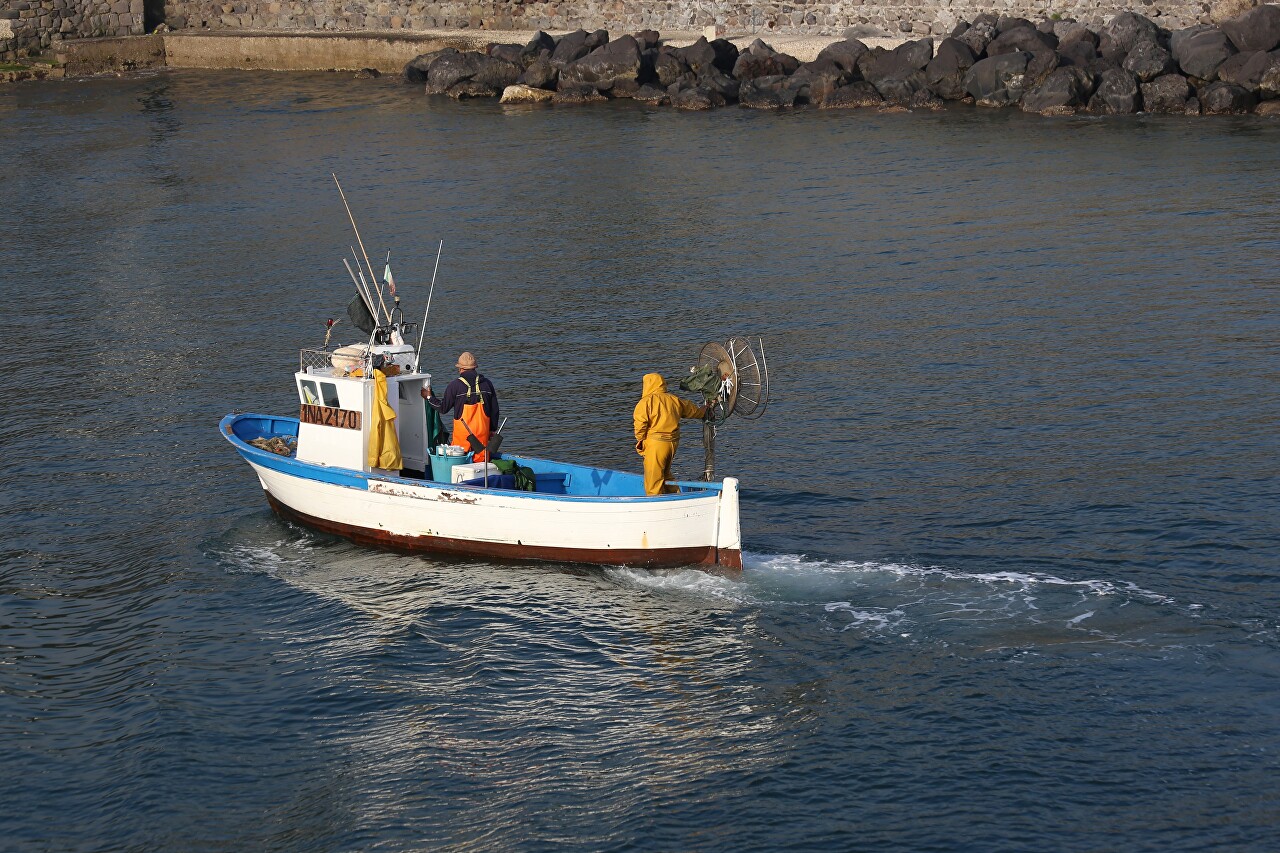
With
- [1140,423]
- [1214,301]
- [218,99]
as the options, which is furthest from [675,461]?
[218,99]

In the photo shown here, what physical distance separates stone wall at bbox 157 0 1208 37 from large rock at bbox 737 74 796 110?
15.0ft

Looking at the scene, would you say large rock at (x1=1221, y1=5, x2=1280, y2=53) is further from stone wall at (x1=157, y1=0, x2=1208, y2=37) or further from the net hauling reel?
the net hauling reel

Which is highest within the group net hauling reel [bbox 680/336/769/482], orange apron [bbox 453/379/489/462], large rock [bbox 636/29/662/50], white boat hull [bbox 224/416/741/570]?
large rock [bbox 636/29/662/50]

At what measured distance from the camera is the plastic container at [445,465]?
15.4m

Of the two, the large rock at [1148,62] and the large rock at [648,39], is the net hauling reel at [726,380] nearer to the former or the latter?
the large rock at [1148,62]

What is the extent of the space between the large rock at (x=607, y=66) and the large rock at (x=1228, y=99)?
15.3 meters

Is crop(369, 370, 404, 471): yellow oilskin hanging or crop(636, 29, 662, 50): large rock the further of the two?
crop(636, 29, 662, 50): large rock

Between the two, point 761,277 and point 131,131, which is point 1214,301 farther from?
point 131,131

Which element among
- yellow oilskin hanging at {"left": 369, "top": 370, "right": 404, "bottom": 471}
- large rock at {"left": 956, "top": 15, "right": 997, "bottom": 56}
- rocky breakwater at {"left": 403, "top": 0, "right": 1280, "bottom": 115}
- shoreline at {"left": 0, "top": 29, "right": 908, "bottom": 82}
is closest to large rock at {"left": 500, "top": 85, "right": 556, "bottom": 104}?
rocky breakwater at {"left": 403, "top": 0, "right": 1280, "bottom": 115}

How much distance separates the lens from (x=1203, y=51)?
3619cm

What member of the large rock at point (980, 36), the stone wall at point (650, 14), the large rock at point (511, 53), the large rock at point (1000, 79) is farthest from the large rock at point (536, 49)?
the large rock at point (1000, 79)

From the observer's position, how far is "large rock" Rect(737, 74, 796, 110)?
40.5m

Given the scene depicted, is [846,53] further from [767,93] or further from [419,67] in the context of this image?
[419,67]

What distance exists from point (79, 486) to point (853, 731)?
10060 millimetres
